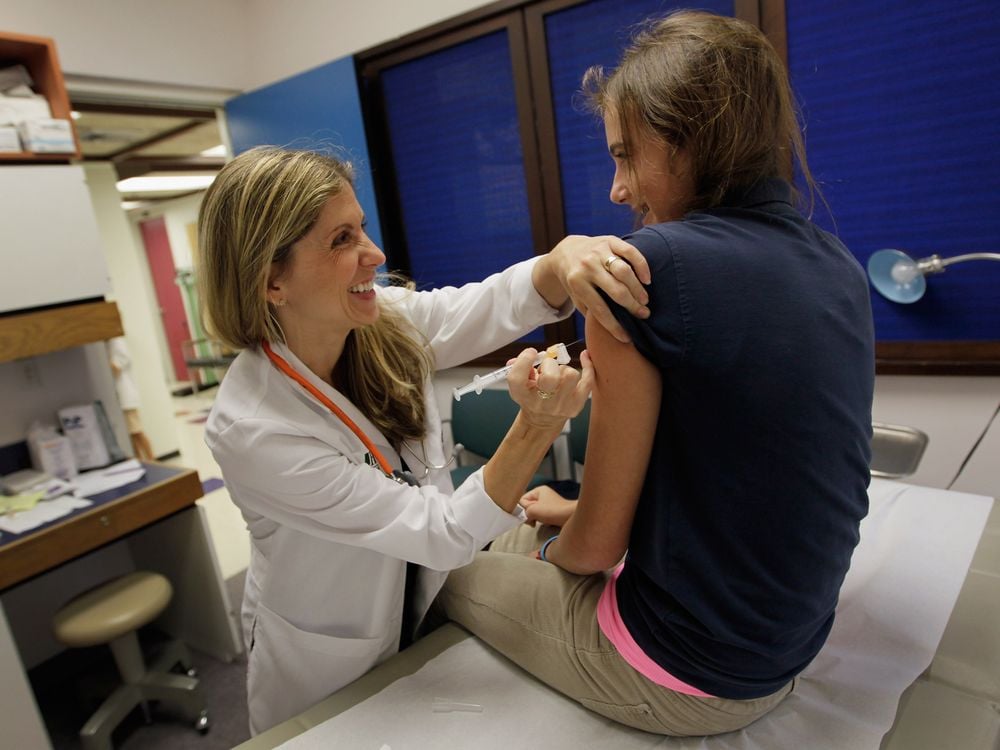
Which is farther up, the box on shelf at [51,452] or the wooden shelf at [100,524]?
the box on shelf at [51,452]

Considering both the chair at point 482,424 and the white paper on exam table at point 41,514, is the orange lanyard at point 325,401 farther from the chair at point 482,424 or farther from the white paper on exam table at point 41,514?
the chair at point 482,424

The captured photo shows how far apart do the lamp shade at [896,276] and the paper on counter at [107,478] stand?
2.67 m

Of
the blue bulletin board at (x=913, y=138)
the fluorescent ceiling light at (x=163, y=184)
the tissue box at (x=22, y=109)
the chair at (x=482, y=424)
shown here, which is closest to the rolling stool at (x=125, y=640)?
the chair at (x=482, y=424)

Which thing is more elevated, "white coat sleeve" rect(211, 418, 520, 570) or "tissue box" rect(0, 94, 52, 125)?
"tissue box" rect(0, 94, 52, 125)

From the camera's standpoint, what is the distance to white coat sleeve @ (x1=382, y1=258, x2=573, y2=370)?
1.44 m

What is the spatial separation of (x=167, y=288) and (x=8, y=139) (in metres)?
7.53

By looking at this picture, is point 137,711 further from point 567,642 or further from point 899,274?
point 899,274

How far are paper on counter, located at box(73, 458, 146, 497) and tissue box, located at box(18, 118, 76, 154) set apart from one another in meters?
1.16

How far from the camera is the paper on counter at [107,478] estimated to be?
7.47ft

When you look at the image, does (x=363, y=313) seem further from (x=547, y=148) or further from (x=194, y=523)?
(x=547, y=148)

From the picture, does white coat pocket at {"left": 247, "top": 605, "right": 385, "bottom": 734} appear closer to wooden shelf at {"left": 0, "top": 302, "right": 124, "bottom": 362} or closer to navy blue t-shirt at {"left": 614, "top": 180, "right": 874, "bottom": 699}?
navy blue t-shirt at {"left": 614, "top": 180, "right": 874, "bottom": 699}

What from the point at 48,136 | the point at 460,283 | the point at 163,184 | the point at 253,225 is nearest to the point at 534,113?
the point at 460,283

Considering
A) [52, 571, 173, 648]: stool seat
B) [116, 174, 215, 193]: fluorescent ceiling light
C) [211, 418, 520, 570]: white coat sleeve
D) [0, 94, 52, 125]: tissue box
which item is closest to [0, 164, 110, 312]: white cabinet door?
[0, 94, 52, 125]: tissue box

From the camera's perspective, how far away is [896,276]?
2.05 m
